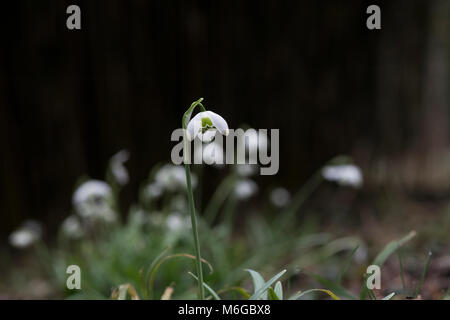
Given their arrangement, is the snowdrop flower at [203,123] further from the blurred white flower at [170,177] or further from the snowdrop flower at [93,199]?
the blurred white flower at [170,177]

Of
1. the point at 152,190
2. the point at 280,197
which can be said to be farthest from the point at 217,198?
the point at 152,190

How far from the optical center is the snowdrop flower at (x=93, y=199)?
6.67 feet

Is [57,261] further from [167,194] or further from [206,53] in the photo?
[206,53]

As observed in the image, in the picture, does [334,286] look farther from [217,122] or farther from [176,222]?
[176,222]

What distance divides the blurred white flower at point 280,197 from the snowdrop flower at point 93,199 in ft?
3.94

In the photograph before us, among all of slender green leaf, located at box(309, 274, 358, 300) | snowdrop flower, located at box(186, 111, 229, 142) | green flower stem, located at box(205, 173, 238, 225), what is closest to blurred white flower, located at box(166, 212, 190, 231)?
green flower stem, located at box(205, 173, 238, 225)

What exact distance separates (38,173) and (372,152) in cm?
258

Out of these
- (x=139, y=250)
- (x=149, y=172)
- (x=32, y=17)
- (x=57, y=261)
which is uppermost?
(x=32, y=17)

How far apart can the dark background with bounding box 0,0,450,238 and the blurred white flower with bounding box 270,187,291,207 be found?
0.38 ft

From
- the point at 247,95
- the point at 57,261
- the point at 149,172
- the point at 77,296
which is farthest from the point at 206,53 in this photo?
the point at 77,296

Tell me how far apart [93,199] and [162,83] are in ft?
3.68

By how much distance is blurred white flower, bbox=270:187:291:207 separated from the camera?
10.1 ft

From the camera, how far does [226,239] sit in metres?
2.63

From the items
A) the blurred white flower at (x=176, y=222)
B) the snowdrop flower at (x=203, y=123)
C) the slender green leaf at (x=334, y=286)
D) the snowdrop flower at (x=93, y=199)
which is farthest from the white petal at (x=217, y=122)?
the blurred white flower at (x=176, y=222)
